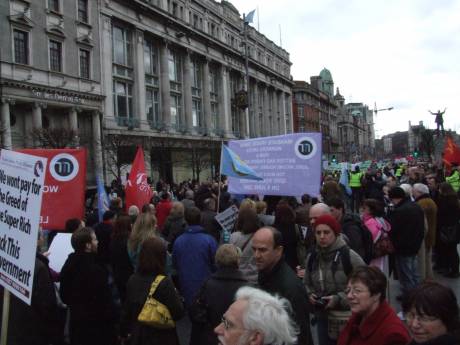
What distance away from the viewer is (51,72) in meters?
27.0

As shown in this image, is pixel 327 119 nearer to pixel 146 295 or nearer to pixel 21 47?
pixel 21 47

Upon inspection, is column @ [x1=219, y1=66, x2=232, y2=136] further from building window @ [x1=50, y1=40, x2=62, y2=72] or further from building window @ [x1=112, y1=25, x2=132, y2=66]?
building window @ [x1=50, y1=40, x2=62, y2=72]

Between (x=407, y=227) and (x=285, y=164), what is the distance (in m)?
2.39

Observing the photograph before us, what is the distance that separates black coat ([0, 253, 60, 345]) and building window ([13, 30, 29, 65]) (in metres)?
24.0

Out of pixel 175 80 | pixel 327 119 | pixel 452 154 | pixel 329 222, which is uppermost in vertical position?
pixel 327 119

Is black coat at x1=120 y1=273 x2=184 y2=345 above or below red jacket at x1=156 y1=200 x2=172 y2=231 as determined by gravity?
below

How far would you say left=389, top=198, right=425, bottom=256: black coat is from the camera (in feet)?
22.0

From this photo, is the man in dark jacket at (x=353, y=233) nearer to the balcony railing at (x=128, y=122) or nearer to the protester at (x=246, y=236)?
the protester at (x=246, y=236)

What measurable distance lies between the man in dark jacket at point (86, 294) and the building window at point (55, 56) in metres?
25.5

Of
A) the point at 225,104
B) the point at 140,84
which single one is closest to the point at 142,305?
the point at 140,84

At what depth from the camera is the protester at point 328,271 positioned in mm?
4085

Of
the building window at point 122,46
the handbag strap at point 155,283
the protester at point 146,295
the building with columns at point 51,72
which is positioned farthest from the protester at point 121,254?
the building window at point 122,46

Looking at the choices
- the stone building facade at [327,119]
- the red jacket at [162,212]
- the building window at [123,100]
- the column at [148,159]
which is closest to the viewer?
the red jacket at [162,212]

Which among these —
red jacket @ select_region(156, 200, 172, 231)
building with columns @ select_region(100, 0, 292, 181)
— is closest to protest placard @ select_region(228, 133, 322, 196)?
red jacket @ select_region(156, 200, 172, 231)
